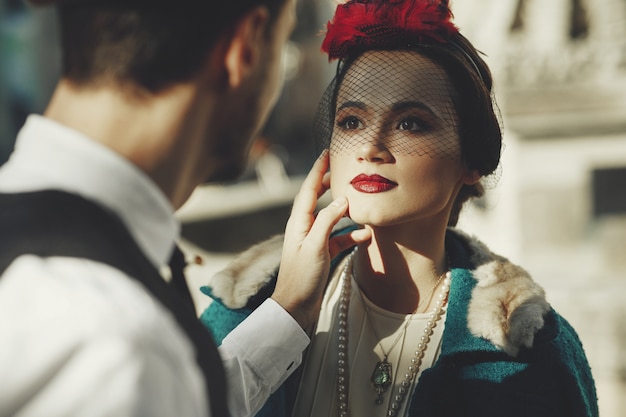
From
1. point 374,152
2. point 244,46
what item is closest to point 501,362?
point 374,152

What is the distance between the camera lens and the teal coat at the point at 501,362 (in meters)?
1.75

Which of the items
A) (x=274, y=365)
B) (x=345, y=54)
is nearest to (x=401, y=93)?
(x=345, y=54)

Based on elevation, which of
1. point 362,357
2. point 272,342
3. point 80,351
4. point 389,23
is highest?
point 389,23

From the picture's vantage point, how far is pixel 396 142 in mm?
1902

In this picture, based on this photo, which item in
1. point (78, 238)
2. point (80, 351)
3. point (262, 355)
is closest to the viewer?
point (80, 351)

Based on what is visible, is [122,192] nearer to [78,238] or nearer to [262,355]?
[78,238]

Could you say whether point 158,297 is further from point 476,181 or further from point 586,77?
point 586,77

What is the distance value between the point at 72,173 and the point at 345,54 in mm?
1128

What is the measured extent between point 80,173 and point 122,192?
0.22 feet

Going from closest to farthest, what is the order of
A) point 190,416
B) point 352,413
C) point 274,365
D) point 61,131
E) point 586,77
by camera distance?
point 190,416, point 61,131, point 274,365, point 352,413, point 586,77

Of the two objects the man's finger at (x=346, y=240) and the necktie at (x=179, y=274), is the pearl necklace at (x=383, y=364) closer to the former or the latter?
the man's finger at (x=346, y=240)

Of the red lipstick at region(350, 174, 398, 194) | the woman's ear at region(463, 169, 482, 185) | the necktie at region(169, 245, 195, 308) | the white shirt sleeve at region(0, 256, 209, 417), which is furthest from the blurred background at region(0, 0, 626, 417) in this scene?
the white shirt sleeve at region(0, 256, 209, 417)

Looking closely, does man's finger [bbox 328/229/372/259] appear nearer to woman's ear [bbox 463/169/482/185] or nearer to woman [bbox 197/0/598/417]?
woman [bbox 197/0/598/417]

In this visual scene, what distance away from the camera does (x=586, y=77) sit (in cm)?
579
